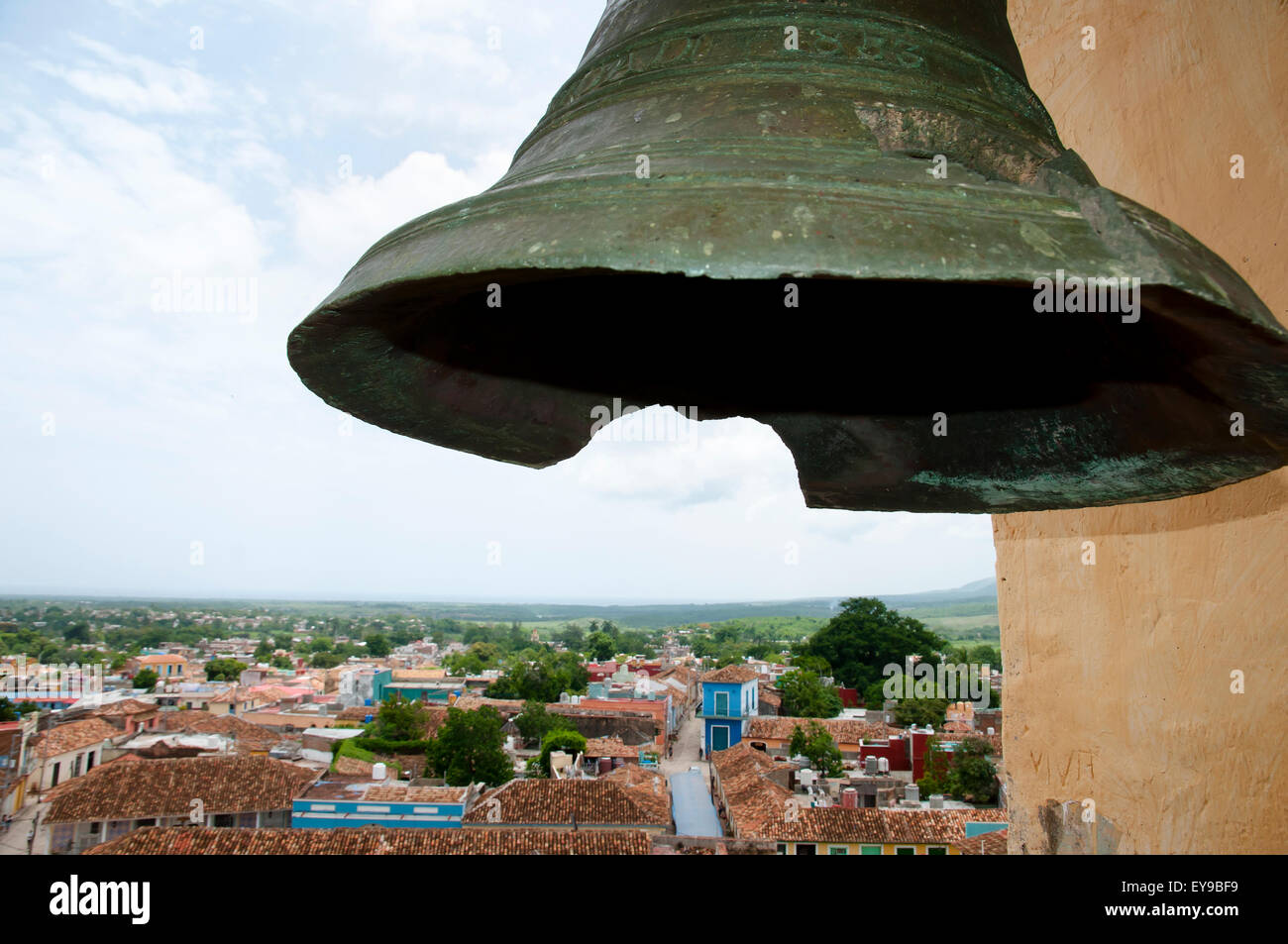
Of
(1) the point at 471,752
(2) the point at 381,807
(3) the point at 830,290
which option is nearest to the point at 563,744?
(1) the point at 471,752

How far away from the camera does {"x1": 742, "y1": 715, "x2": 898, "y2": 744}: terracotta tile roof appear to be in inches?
1047

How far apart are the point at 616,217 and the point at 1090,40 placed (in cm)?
205

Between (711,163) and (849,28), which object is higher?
(849,28)

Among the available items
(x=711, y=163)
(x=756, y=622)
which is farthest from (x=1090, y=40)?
(x=756, y=622)

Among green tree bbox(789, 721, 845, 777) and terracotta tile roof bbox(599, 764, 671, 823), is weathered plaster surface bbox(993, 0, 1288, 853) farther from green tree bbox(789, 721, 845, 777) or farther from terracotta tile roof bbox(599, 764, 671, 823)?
green tree bbox(789, 721, 845, 777)

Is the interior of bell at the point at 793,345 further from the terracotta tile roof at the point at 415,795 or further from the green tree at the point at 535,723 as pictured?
the green tree at the point at 535,723

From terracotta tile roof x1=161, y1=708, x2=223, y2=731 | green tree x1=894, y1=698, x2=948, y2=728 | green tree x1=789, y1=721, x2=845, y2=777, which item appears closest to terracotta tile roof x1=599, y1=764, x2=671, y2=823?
green tree x1=789, y1=721, x2=845, y2=777

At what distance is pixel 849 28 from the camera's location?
1005 millimetres

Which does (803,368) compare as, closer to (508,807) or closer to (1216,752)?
(1216,752)

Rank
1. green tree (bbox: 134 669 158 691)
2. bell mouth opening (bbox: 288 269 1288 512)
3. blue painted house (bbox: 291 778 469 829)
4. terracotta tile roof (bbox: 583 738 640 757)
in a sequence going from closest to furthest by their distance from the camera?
bell mouth opening (bbox: 288 269 1288 512), blue painted house (bbox: 291 778 469 829), terracotta tile roof (bbox: 583 738 640 757), green tree (bbox: 134 669 158 691)

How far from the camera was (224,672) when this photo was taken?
52.6m

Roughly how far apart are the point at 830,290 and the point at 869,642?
145 feet

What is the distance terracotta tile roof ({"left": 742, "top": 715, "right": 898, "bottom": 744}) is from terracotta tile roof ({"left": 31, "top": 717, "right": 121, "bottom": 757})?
63.7 ft

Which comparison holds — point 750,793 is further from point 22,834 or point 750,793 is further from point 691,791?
point 22,834
